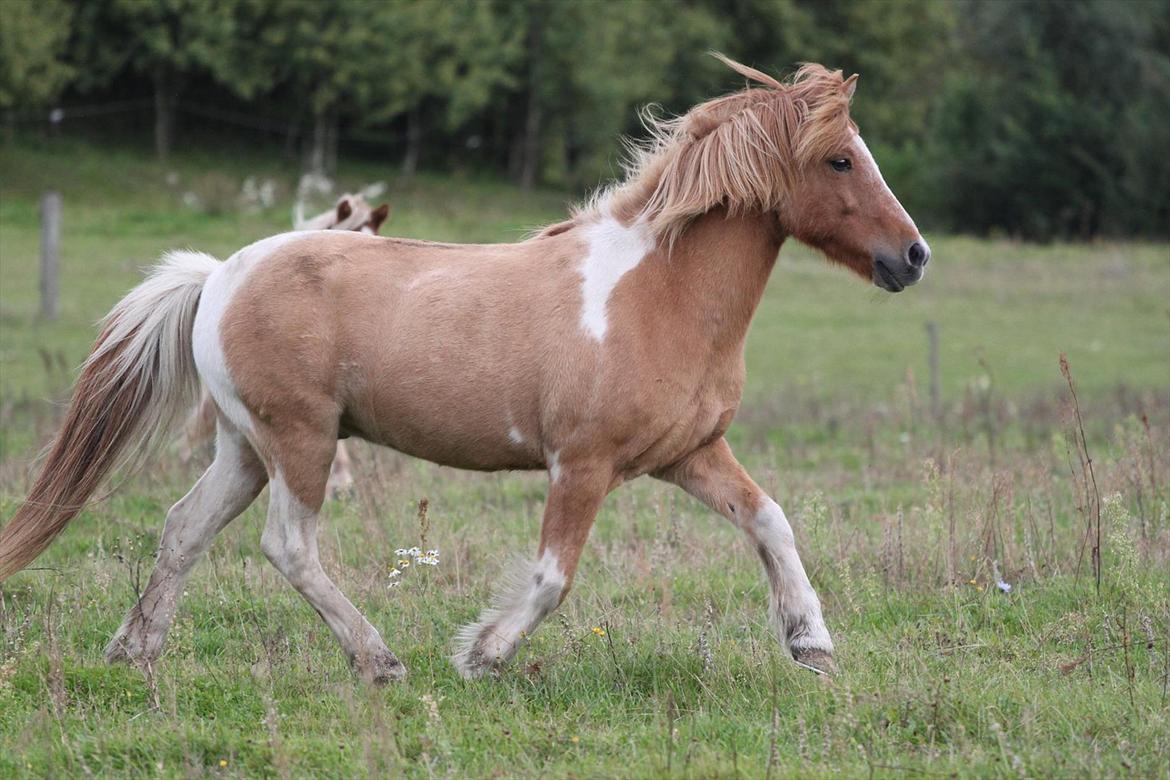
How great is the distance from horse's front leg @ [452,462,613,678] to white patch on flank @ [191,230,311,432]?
129 centimetres

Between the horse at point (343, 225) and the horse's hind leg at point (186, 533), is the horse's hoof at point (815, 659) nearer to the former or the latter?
the horse's hind leg at point (186, 533)

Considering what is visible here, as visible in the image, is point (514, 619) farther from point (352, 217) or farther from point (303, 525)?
point (352, 217)

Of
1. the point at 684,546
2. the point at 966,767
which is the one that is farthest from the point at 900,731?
the point at 684,546

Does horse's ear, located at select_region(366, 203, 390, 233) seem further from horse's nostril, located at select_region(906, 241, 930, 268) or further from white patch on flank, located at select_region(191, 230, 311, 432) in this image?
horse's nostril, located at select_region(906, 241, 930, 268)

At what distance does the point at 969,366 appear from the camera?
57.8ft

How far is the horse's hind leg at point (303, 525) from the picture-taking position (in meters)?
4.95

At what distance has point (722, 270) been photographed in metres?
5.13

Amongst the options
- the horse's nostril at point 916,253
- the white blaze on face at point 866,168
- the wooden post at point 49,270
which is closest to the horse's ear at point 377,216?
the white blaze on face at point 866,168

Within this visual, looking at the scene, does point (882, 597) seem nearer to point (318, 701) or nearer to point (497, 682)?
point (497, 682)

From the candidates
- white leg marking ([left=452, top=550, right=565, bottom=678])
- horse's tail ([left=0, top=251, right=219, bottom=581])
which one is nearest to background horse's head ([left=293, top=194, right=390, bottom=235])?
horse's tail ([left=0, top=251, right=219, bottom=581])

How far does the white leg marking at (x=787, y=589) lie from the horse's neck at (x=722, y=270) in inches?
28.9

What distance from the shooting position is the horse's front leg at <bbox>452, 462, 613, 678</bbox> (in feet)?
15.7

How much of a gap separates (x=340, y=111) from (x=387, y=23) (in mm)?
3900

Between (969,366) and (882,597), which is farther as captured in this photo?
(969,366)
